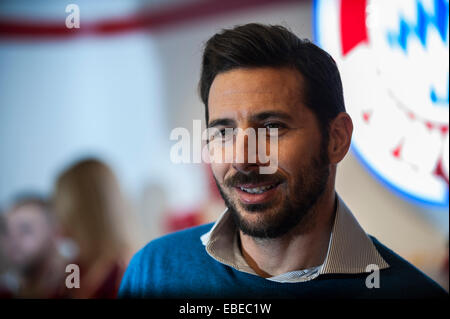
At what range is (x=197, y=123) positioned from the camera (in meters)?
1.64

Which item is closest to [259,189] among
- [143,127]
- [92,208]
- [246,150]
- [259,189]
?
[259,189]

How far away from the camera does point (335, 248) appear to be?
5.00ft

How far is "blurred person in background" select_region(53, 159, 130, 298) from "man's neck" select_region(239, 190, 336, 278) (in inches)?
17.0

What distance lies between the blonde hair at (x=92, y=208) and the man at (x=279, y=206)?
14 cm

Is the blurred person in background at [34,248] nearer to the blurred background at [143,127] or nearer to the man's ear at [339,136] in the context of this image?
the blurred background at [143,127]

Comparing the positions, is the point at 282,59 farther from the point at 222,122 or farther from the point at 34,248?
the point at 34,248

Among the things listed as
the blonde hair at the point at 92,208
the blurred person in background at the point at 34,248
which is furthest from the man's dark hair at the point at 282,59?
the blurred person in background at the point at 34,248

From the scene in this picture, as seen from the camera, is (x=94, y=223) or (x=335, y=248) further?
(x=94, y=223)

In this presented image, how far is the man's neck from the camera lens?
1534 millimetres

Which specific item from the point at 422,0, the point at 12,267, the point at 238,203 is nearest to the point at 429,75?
the point at 422,0

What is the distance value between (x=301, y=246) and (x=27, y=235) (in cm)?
87

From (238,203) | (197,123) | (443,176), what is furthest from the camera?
(443,176)
